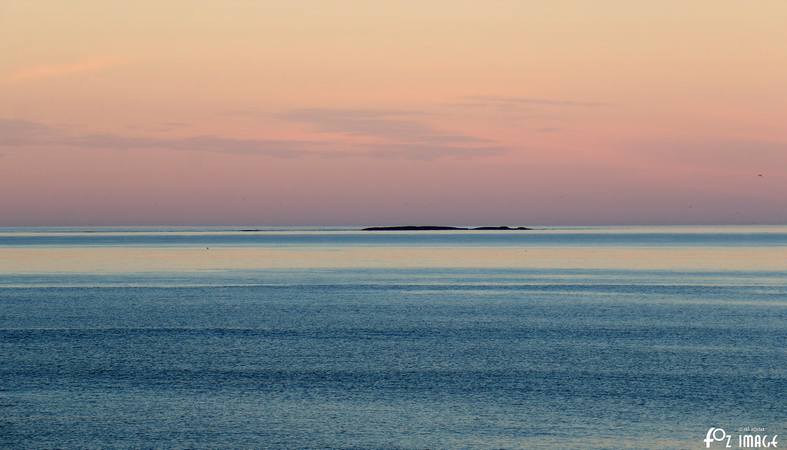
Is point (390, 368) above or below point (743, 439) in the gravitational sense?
above

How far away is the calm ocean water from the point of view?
749 inches

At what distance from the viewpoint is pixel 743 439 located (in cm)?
1803

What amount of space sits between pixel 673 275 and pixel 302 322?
131ft

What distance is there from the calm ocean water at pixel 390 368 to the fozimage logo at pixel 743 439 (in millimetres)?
310

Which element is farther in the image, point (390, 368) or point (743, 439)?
point (390, 368)

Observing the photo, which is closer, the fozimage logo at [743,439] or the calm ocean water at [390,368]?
the fozimage logo at [743,439]

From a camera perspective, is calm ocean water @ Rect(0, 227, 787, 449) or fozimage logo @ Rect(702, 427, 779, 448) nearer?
fozimage logo @ Rect(702, 427, 779, 448)

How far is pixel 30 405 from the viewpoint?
21344 millimetres

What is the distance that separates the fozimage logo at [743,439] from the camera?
17.6 meters

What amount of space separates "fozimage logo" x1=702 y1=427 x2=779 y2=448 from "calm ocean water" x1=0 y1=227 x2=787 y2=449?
31 centimetres

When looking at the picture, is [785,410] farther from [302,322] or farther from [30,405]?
[302,322]

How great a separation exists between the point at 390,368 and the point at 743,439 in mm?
10388

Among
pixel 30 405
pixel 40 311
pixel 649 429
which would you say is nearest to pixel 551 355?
pixel 649 429

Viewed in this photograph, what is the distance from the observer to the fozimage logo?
17.6 metres
